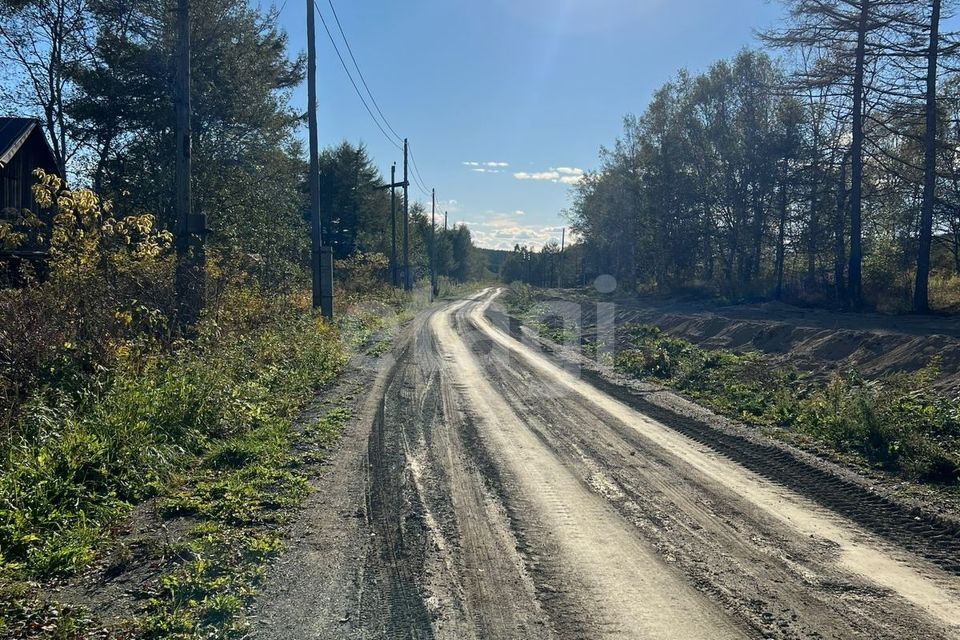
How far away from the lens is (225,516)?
16.4 ft

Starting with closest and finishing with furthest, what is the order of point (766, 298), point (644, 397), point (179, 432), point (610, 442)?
point (179, 432) → point (610, 442) → point (644, 397) → point (766, 298)

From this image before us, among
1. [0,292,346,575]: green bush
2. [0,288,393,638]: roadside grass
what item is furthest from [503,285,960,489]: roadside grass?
[0,292,346,575]: green bush

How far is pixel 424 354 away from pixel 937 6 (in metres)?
17.4

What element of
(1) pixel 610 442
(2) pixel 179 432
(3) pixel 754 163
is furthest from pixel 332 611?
(3) pixel 754 163

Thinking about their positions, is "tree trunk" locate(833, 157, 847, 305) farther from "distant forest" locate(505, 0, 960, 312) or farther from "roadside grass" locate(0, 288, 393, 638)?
"roadside grass" locate(0, 288, 393, 638)

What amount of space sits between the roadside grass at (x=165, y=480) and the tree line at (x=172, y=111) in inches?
359

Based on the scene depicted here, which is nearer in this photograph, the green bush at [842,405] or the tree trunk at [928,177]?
the green bush at [842,405]

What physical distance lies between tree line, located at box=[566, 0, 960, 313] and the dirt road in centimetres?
1630

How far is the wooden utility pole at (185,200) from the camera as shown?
10.4 metres

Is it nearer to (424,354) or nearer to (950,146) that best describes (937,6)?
(950,146)

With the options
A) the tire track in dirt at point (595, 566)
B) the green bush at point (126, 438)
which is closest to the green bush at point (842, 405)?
the tire track in dirt at point (595, 566)

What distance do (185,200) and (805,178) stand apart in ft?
75.7

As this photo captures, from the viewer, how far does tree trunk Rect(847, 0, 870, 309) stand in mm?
19625

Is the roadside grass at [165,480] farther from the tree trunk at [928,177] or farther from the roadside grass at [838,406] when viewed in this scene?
the tree trunk at [928,177]
